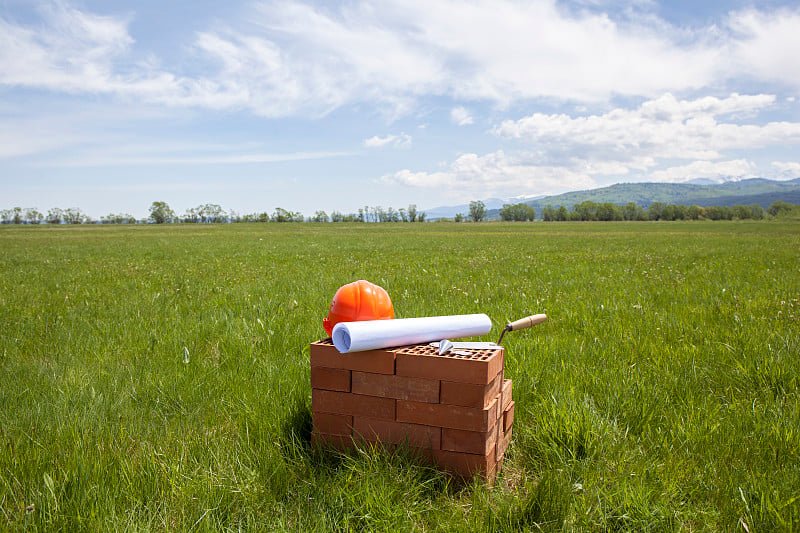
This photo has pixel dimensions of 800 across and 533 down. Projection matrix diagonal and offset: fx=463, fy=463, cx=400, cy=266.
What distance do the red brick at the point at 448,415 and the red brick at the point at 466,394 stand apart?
0.03 metres

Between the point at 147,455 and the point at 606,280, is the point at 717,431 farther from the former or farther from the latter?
the point at 606,280

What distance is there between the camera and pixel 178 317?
5.97 meters

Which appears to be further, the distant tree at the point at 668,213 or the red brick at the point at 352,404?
the distant tree at the point at 668,213

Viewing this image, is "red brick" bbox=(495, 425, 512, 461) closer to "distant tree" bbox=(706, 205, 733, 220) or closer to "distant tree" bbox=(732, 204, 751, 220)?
"distant tree" bbox=(706, 205, 733, 220)

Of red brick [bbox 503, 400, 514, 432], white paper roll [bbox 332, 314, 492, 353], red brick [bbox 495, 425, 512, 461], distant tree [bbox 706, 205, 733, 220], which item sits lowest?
red brick [bbox 495, 425, 512, 461]

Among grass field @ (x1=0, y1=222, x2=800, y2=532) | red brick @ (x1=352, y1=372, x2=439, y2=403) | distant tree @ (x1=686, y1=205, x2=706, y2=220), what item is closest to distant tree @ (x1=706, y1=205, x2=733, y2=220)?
distant tree @ (x1=686, y1=205, x2=706, y2=220)

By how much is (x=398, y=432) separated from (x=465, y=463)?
1.24 ft

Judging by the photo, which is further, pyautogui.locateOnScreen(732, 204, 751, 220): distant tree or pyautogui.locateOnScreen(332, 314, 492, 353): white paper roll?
pyautogui.locateOnScreen(732, 204, 751, 220): distant tree

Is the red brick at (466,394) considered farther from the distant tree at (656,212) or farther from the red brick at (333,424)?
the distant tree at (656,212)

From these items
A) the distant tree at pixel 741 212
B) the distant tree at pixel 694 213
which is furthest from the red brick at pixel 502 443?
the distant tree at pixel 741 212

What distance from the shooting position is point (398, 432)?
97.0 inches

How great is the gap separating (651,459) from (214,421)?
8.72 feet

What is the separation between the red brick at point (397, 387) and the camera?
7.70 feet

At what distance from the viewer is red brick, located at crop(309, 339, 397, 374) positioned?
239 cm
